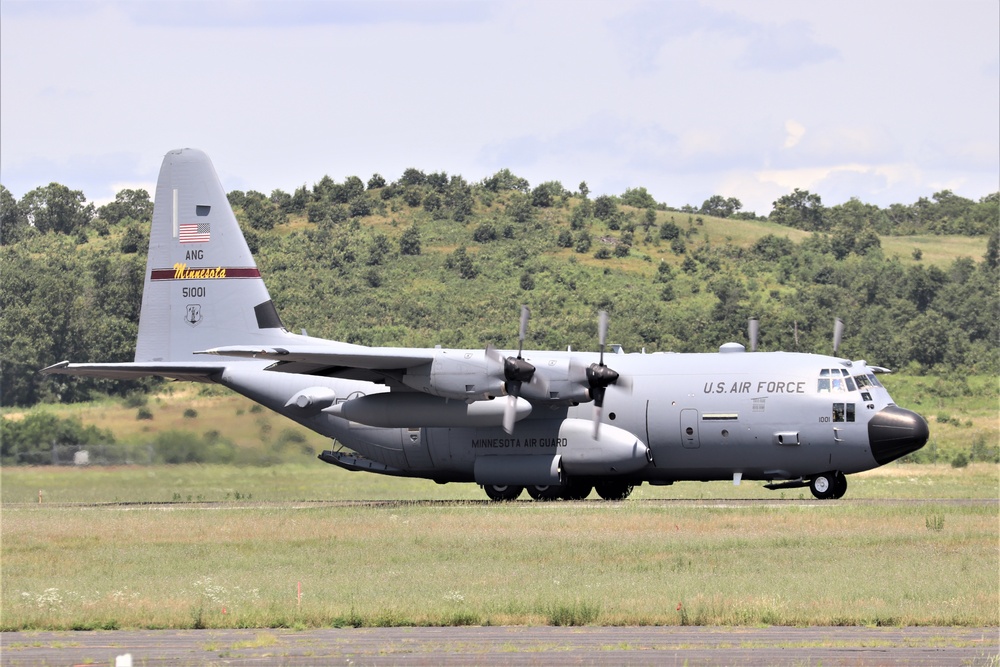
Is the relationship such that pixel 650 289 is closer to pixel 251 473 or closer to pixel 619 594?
pixel 251 473

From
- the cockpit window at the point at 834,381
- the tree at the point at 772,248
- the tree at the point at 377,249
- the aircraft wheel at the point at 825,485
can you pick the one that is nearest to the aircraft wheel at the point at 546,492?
the aircraft wheel at the point at 825,485

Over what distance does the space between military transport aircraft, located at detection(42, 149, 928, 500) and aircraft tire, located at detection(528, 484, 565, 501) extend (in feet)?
0.20

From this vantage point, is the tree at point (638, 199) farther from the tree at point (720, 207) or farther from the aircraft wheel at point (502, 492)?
the aircraft wheel at point (502, 492)

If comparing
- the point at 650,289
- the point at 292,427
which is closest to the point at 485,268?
the point at 650,289

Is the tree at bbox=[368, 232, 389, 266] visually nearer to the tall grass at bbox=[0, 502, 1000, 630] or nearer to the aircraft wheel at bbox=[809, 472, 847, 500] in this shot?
the tall grass at bbox=[0, 502, 1000, 630]

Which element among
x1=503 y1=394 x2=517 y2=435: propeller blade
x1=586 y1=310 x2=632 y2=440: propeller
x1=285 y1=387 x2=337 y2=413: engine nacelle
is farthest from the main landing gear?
x1=285 y1=387 x2=337 y2=413: engine nacelle

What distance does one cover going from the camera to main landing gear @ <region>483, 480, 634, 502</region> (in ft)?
116

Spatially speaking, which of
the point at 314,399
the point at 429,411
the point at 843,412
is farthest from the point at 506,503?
the point at 843,412

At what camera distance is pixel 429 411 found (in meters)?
33.8

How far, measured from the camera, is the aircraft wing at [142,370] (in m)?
34.5

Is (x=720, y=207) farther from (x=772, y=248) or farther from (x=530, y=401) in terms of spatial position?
(x=530, y=401)

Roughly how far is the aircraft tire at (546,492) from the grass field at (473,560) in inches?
67.9

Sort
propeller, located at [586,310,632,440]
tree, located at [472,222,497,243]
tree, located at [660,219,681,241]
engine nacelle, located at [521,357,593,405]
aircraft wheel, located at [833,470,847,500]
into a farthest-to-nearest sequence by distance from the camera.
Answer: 1. tree, located at [660,219,681,241]
2. tree, located at [472,222,497,243]
3. aircraft wheel, located at [833,470,847,500]
4. engine nacelle, located at [521,357,593,405]
5. propeller, located at [586,310,632,440]

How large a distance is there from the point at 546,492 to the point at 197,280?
38.4 feet
